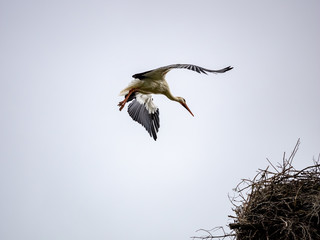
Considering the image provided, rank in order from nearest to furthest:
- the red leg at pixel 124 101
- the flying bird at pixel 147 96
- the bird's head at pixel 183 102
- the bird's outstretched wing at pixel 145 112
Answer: the flying bird at pixel 147 96
the red leg at pixel 124 101
the bird's head at pixel 183 102
the bird's outstretched wing at pixel 145 112

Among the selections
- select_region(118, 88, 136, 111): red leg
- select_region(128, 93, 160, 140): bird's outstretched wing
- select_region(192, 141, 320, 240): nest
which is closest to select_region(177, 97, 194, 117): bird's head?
select_region(128, 93, 160, 140): bird's outstretched wing

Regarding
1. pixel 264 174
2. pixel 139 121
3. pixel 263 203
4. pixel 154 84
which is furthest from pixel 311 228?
pixel 139 121

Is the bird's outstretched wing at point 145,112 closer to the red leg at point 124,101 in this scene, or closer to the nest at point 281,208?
the red leg at point 124,101

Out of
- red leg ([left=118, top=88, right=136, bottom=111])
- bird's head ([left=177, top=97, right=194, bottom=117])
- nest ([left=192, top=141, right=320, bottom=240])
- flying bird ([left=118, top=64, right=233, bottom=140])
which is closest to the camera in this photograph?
nest ([left=192, top=141, right=320, bottom=240])

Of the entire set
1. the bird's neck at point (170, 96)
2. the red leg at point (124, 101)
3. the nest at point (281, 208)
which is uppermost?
the red leg at point (124, 101)

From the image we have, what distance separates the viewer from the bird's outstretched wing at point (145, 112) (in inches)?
372

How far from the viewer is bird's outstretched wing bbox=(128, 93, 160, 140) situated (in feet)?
31.0

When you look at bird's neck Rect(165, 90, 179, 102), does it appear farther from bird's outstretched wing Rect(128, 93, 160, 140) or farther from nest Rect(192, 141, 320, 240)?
nest Rect(192, 141, 320, 240)

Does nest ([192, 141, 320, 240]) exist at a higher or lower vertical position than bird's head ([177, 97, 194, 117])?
lower

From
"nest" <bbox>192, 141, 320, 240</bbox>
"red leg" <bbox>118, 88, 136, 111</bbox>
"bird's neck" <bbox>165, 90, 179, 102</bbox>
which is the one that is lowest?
"nest" <bbox>192, 141, 320, 240</bbox>

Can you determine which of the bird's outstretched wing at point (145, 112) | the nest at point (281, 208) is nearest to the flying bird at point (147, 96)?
the bird's outstretched wing at point (145, 112)

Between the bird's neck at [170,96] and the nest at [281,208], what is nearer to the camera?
the nest at [281,208]

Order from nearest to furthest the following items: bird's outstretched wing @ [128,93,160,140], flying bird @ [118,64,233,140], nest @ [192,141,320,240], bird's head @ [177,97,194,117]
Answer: nest @ [192,141,320,240] < flying bird @ [118,64,233,140] < bird's head @ [177,97,194,117] < bird's outstretched wing @ [128,93,160,140]

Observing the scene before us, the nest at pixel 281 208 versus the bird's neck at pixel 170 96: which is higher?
the bird's neck at pixel 170 96
